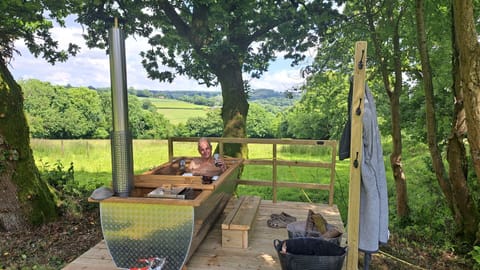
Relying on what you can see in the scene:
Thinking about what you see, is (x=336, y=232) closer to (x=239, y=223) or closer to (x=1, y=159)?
(x=239, y=223)

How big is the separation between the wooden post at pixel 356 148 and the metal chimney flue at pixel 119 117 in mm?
1753

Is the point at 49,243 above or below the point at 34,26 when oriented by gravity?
below

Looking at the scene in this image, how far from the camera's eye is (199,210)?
2600 mm

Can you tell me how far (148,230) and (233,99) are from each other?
4.46 meters

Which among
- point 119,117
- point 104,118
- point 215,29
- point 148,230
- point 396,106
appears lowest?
point 148,230

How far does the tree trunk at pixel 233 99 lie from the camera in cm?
657

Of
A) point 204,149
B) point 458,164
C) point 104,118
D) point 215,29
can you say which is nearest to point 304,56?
point 215,29

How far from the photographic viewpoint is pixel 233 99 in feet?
21.9

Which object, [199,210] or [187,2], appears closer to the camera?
[199,210]

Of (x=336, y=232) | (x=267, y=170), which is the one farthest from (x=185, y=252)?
(x=267, y=170)

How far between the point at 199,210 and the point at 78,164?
29.5 ft

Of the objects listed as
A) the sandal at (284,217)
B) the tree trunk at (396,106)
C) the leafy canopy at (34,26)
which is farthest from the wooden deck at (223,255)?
the leafy canopy at (34,26)

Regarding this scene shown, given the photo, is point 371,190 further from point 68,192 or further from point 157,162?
point 157,162

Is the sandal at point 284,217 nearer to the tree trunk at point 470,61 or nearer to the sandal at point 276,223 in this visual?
the sandal at point 276,223
